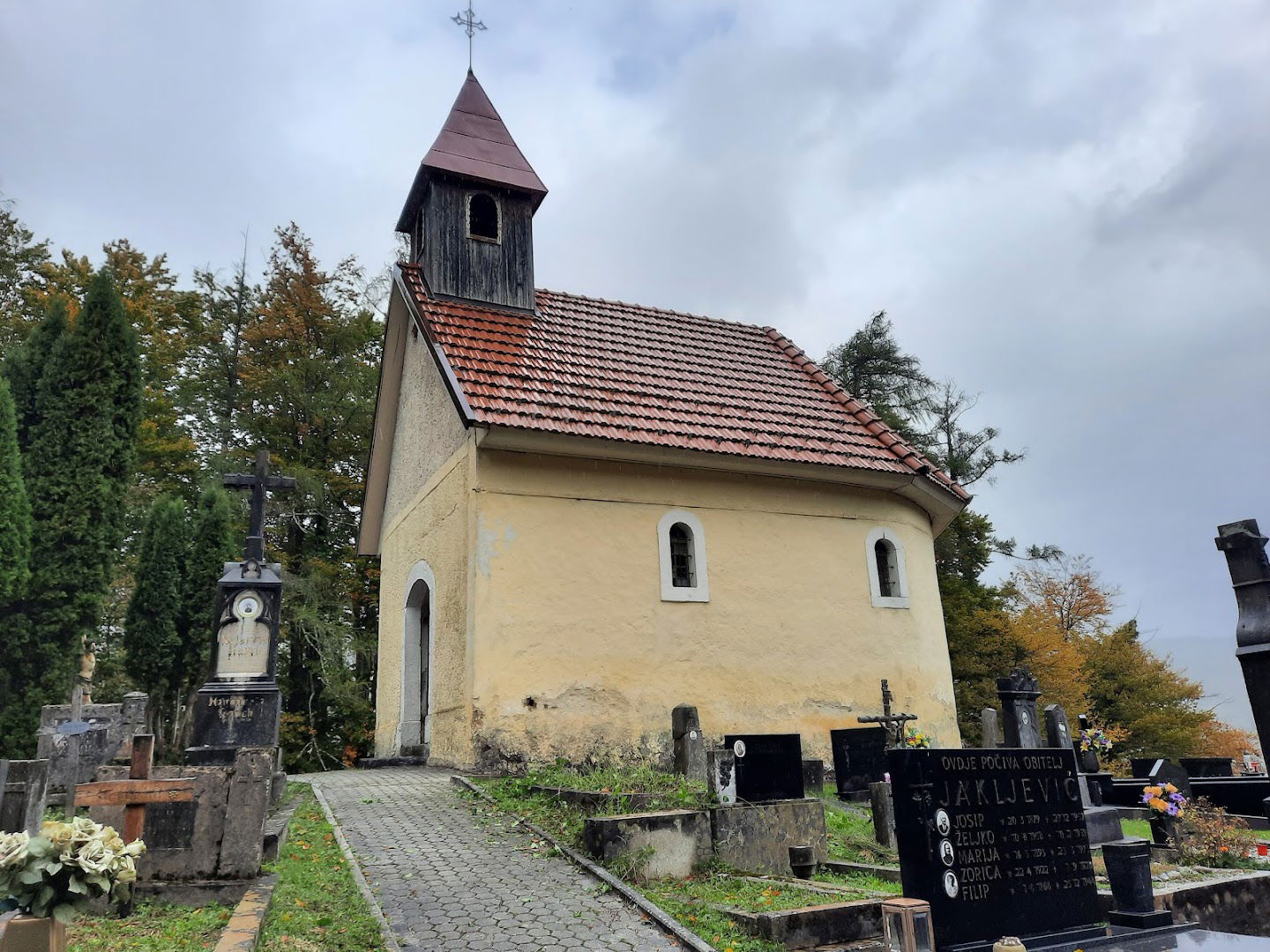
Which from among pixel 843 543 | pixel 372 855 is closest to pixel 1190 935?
pixel 372 855

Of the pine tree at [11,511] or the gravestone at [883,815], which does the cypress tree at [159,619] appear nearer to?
the pine tree at [11,511]

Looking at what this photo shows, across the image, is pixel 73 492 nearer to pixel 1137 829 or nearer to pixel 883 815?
pixel 883 815

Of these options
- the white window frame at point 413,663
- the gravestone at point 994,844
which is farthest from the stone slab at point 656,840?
the white window frame at point 413,663

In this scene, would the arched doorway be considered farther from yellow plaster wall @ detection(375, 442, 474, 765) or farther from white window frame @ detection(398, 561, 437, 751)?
yellow plaster wall @ detection(375, 442, 474, 765)

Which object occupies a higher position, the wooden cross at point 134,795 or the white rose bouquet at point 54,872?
the wooden cross at point 134,795

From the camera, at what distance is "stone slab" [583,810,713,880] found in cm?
685

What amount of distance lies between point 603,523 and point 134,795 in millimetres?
7486

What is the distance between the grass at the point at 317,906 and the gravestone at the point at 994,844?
3185 mm

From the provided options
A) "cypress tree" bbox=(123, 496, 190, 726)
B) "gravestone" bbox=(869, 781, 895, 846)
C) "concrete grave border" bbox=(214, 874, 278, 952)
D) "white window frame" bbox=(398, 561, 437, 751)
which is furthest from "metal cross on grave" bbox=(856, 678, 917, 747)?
"cypress tree" bbox=(123, 496, 190, 726)

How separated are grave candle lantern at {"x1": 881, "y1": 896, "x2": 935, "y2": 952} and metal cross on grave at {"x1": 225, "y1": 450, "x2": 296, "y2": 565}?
9710mm

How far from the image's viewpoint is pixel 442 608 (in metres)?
12.8

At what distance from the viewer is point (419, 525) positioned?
14.6m

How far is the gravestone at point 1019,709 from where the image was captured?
10.8 m

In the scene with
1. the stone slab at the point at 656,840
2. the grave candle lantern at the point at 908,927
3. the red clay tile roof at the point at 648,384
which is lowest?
the grave candle lantern at the point at 908,927
